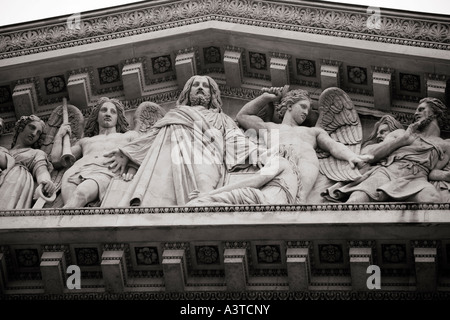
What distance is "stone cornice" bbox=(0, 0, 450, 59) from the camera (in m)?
26.3

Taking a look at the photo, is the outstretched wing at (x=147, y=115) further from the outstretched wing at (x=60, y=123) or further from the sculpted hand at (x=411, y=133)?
the sculpted hand at (x=411, y=133)

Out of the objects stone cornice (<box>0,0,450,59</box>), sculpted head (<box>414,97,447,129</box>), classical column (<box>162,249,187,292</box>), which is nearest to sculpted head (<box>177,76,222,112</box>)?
stone cornice (<box>0,0,450,59</box>)

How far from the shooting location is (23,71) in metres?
27.0

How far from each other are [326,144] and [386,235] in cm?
274

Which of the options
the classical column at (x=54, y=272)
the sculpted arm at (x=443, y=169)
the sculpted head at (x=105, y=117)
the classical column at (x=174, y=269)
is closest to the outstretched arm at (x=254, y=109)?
the sculpted head at (x=105, y=117)

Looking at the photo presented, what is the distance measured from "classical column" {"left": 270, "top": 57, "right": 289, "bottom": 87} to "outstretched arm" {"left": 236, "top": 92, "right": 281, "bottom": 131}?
0.53 meters

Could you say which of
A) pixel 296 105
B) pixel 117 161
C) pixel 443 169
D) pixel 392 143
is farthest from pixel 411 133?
pixel 117 161

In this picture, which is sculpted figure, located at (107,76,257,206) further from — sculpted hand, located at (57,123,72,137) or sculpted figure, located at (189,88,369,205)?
sculpted hand, located at (57,123,72,137)

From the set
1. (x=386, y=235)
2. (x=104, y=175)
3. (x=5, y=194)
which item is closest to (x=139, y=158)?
(x=104, y=175)

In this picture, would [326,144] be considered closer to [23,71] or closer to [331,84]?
[331,84]

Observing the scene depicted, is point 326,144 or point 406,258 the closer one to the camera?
point 406,258
